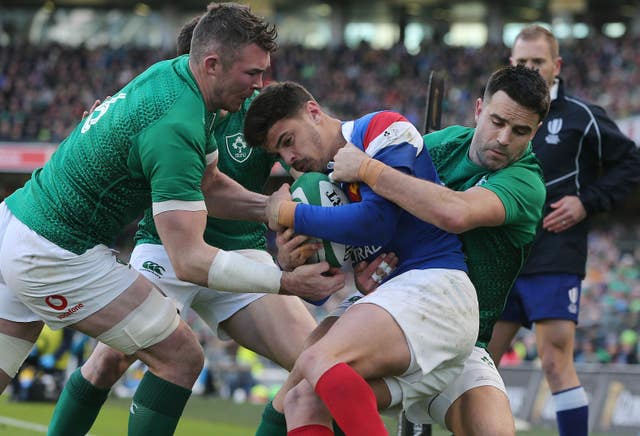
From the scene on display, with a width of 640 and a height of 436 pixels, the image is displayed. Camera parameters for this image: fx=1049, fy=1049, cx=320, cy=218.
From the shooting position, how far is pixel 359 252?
13.7 ft

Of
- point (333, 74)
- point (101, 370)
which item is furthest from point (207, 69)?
point (333, 74)

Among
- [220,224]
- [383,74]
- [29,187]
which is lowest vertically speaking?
[383,74]

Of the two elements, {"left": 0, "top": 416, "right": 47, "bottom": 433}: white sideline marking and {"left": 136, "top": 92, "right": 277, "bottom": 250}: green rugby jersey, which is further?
{"left": 0, "top": 416, "right": 47, "bottom": 433}: white sideline marking

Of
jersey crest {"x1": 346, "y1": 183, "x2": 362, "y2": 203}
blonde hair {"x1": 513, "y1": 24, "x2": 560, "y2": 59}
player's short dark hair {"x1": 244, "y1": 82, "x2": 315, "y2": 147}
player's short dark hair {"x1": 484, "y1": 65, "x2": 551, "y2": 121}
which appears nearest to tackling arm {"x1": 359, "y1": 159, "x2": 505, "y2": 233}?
jersey crest {"x1": 346, "y1": 183, "x2": 362, "y2": 203}

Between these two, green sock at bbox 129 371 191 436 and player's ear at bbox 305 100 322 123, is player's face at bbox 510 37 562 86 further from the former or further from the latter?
green sock at bbox 129 371 191 436

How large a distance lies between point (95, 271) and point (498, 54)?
28775 mm

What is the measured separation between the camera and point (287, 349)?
16.6 feet

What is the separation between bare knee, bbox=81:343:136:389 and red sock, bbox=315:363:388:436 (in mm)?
1743

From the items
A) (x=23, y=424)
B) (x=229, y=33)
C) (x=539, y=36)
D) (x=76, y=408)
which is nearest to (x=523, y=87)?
(x=229, y=33)

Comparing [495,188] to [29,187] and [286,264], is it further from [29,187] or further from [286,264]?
[29,187]

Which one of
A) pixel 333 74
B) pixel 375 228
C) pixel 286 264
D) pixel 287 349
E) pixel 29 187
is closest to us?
pixel 375 228

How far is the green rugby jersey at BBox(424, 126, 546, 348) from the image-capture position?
418cm

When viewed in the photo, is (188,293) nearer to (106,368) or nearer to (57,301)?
(106,368)

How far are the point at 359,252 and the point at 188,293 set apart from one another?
1.33m
